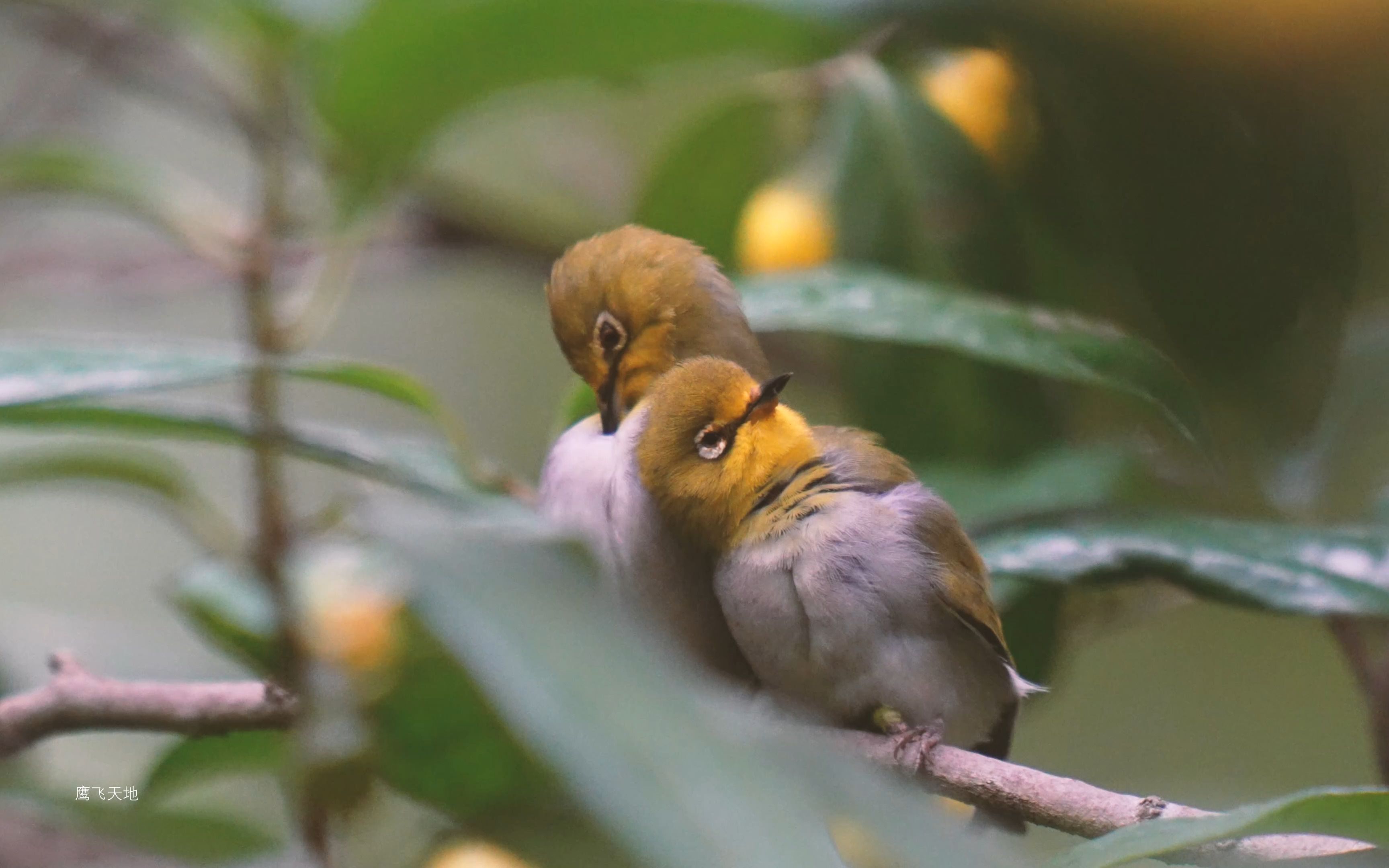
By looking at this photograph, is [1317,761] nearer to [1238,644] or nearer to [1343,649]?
[1238,644]

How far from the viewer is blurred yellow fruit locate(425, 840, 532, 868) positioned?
2.50 feet

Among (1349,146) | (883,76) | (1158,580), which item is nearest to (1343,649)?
(1158,580)

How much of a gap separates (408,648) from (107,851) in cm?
74

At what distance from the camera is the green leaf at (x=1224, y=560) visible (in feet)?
2.49

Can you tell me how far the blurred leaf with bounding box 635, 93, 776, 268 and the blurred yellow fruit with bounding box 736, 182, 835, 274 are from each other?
71mm

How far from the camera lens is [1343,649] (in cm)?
87

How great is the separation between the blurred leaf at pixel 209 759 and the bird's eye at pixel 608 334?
343 millimetres

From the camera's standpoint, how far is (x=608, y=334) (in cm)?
81

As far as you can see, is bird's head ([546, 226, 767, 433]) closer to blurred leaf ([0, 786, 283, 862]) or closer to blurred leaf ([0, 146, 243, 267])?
blurred leaf ([0, 146, 243, 267])

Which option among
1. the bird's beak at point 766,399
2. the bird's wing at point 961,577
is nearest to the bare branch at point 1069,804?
the bird's wing at point 961,577

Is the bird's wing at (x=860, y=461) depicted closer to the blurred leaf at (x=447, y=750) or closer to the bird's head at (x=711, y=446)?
the bird's head at (x=711, y=446)

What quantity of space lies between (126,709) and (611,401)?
0.35 metres

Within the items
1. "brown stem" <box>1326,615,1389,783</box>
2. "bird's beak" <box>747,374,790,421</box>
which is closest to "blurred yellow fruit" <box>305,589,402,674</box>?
"bird's beak" <box>747,374,790,421</box>

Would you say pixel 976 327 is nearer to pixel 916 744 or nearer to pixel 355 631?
pixel 916 744
